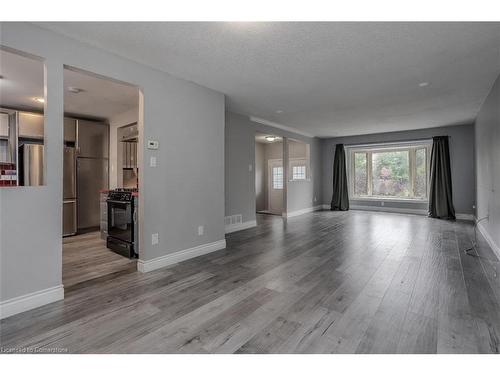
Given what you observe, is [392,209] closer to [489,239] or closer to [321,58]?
[489,239]

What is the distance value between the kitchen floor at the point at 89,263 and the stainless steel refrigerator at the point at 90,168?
1041 millimetres

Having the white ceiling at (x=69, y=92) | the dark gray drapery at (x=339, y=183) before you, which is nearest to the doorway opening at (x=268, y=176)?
the dark gray drapery at (x=339, y=183)

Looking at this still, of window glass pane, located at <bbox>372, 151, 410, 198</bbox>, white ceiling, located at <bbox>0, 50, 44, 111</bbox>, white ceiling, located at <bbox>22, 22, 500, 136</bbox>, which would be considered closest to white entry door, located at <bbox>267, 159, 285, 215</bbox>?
window glass pane, located at <bbox>372, 151, 410, 198</bbox>

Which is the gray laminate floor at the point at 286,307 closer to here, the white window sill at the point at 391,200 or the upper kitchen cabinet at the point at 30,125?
the upper kitchen cabinet at the point at 30,125

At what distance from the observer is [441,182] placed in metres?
6.84

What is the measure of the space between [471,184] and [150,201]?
25.3 feet

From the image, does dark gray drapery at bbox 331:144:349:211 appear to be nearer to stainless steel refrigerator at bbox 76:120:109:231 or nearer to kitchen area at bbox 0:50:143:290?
kitchen area at bbox 0:50:143:290

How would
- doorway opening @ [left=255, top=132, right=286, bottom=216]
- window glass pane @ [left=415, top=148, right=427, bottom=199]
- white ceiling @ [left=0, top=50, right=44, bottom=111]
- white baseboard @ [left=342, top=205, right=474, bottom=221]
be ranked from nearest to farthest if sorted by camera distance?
white ceiling @ [left=0, top=50, right=44, bottom=111], white baseboard @ [left=342, top=205, right=474, bottom=221], window glass pane @ [left=415, top=148, right=427, bottom=199], doorway opening @ [left=255, top=132, right=286, bottom=216]

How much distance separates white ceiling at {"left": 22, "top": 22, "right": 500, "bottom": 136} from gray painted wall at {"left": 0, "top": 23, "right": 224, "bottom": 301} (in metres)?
0.17

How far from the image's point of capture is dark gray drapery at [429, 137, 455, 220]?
672 cm

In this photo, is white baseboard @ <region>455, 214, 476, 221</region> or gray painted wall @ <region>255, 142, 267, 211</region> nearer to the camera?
Answer: white baseboard @ <region>455, 214, 476, 221</region>

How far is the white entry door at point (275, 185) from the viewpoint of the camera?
9.04m
